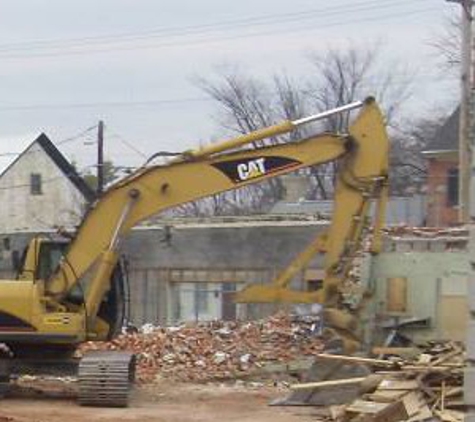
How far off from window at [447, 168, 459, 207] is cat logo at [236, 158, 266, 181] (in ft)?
109

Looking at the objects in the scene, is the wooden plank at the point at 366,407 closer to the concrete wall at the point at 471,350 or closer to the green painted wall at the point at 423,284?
the green painted wall at the point at 423,284

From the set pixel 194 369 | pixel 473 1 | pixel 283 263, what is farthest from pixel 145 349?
pixel 473 1

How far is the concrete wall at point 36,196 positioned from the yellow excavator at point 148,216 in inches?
2146

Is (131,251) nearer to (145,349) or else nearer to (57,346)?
(145,349)

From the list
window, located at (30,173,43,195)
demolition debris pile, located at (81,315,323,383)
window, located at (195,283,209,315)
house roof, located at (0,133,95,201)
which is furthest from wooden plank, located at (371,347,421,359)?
window, located at (30,173,43,195)

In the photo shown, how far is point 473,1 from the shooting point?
3019cm

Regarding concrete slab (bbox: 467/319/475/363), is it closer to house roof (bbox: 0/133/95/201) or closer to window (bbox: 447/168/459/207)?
window (bbox: 447/168/459/207)

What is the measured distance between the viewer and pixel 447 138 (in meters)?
51.3

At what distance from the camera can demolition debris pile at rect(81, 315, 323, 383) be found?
67.2ft

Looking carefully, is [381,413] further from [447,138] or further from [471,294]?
[447,138]

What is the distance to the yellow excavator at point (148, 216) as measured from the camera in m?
15.8

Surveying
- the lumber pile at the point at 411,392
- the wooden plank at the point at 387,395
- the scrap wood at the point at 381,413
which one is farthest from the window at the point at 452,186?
the scrap wood at the point at 381,413

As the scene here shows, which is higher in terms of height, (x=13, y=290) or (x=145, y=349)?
(x=13, y=290)

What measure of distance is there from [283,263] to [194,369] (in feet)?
33.6
